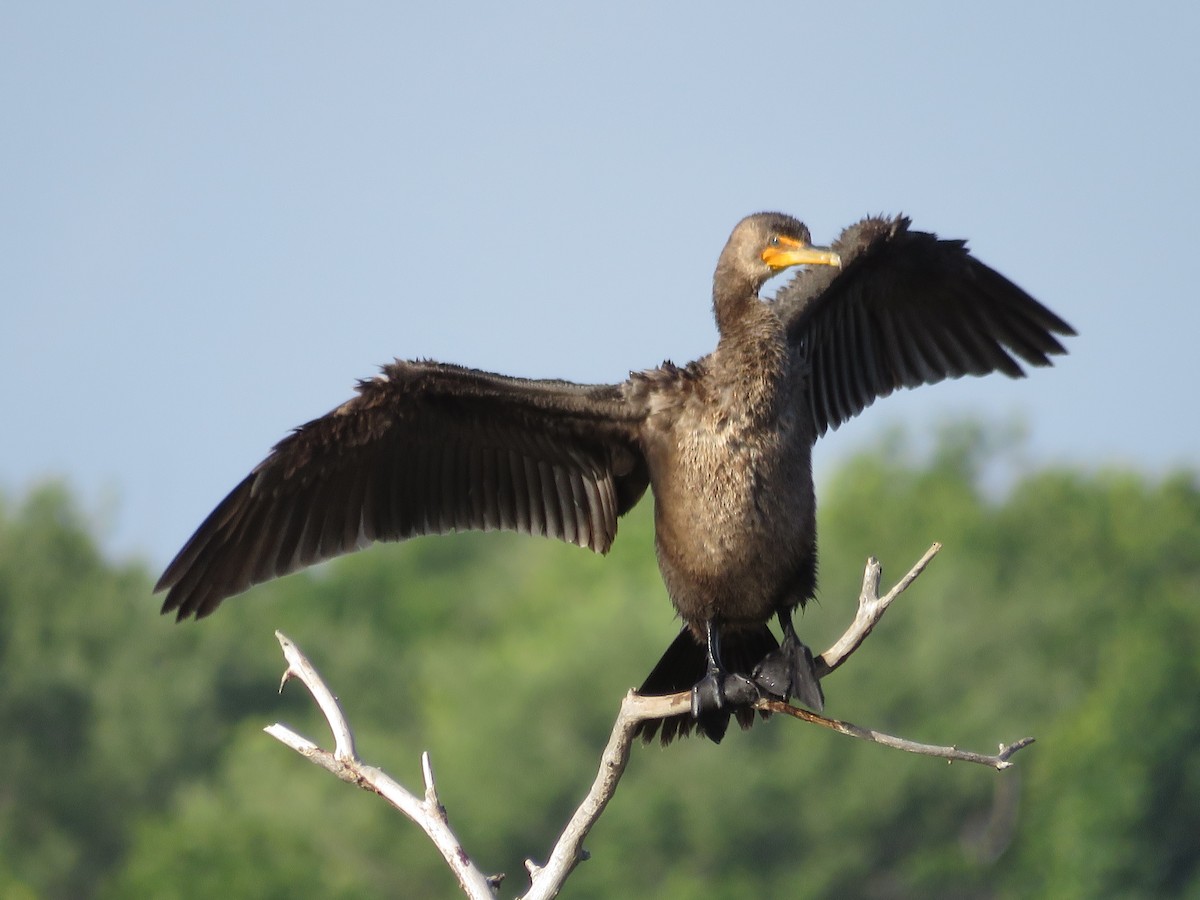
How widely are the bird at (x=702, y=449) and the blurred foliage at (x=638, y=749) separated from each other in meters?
39.9

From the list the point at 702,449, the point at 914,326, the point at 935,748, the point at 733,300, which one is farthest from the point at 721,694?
the point at 914,326

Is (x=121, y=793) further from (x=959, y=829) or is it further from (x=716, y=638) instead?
(x=716, y=638)

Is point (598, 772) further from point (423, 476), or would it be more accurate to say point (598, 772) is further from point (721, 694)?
point (423, 476)

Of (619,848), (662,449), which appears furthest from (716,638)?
(619,848)

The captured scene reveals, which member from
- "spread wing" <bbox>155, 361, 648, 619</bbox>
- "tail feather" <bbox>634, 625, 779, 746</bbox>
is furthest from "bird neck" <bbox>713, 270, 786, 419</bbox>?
"tail feather" <bbox>634, 625, 779, 746</bbox>

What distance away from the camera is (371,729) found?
62844mm

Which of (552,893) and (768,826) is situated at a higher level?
(768,826)

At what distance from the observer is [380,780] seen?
7.59m

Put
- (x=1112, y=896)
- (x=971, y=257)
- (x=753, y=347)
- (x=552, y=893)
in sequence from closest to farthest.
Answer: (x=552, y=893) < (x=753, y=347) < (x=971, y=257) < (x=1112, y=896)

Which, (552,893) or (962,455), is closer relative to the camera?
(552,893)

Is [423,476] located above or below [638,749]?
below

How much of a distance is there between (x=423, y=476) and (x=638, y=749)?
46205 millimetres

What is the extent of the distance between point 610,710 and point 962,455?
30.9m

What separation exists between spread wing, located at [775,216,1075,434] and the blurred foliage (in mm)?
39686
